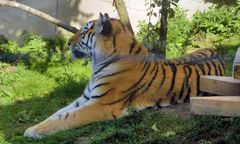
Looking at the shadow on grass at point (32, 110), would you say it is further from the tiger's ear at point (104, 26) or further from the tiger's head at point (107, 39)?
the tiger's ear at point (104, 26)

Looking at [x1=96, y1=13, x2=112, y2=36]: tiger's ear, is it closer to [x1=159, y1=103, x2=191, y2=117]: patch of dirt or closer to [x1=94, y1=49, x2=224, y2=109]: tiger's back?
[x1=94, y1=49, x2=224, y2=109]: tiger's back

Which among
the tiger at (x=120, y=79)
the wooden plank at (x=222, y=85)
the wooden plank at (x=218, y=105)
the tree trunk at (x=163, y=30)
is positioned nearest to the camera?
the wooden plank at (x=218, y=105)

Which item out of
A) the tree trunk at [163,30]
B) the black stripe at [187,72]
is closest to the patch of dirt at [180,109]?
the black stripe at [187,72]

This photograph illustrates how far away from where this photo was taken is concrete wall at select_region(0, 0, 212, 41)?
8109 millimetres

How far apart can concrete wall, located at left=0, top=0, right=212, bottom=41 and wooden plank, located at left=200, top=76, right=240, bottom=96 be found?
4.23 m

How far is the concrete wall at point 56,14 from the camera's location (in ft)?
26.6

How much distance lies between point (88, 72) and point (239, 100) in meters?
3.67

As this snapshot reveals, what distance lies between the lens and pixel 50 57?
7.72m

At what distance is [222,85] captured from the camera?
396 cm

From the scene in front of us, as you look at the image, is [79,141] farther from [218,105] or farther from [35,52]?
[35,52]

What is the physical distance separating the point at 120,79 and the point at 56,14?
3597 millimetres

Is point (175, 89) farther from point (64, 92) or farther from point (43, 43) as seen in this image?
point (43, 43)

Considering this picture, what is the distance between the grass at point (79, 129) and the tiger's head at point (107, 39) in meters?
0.66

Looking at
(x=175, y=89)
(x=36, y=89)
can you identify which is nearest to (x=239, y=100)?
(x=175, y=89)
